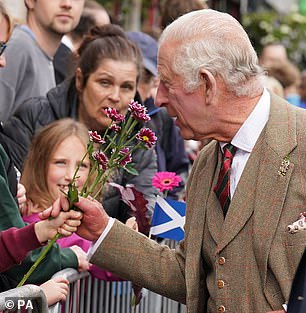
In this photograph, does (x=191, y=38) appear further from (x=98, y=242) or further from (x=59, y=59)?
(x=59, y=59)

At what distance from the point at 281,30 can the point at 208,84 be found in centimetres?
1525

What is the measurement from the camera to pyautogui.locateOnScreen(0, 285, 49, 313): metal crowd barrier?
3.75m

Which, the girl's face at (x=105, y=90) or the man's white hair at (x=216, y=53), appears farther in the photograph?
the girl's face at (x=105, y=90)

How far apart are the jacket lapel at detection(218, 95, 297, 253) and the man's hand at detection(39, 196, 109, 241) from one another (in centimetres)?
56

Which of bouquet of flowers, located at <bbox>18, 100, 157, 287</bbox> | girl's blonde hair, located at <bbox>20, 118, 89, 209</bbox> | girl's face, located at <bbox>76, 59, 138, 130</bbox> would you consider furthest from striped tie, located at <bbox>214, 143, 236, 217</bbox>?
girl's face, located at <bbox>76, 59, 138, 130</bbox>

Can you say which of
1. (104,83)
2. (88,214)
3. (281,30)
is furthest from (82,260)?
(281,30)

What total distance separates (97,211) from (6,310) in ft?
→ 2.53

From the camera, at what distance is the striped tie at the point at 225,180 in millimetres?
4309

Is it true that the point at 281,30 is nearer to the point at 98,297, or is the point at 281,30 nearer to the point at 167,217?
the point at 167,217

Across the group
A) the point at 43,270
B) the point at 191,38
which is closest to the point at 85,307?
the point at 43,270

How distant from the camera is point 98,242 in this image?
454 cm

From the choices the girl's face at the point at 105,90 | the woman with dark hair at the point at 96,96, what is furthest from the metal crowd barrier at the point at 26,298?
the girl's face at the point at 105,90

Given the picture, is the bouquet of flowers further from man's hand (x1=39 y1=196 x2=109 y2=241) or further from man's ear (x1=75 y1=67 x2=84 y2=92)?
man's ear (x1=75 y1=67 x2=84 y2=92)

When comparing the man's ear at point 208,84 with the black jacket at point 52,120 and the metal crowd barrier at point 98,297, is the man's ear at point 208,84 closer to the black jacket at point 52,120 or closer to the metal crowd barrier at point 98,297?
the metal crowd barrier at point 98,297
